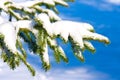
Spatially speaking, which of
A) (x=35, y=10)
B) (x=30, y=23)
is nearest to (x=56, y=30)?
(x=30, y=23)

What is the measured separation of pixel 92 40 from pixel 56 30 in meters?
0.55

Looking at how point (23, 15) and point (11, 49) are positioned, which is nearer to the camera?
point (11, 49)

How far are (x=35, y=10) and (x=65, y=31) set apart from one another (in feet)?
5.59

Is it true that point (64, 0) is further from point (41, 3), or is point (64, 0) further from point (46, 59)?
point (46, 59)

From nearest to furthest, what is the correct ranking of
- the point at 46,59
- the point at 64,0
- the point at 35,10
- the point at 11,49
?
the point at 11,49 < the point at 46,59 < the point at 35,10 < the point at 64,0

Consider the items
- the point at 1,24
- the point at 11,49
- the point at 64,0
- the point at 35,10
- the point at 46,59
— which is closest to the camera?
the point at 11,49

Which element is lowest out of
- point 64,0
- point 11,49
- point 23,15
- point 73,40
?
point 11,49

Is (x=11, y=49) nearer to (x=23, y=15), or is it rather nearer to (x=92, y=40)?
(x=92, y=40)

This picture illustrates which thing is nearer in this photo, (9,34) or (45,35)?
(9,34)

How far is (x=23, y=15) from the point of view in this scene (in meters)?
6.06

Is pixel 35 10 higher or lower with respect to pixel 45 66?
higher

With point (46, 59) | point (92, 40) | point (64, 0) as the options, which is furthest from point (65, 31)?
point (64, 0)

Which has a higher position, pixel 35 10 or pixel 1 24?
pixel 35 10

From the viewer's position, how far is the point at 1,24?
4.58 meters
